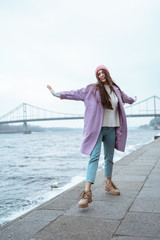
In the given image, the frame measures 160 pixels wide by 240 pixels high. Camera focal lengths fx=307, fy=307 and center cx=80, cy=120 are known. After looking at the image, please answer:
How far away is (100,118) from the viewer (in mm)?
2697

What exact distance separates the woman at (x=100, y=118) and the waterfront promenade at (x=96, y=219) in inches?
7.1

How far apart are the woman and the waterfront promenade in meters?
0.18

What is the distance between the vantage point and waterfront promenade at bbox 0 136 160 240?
6.07 feet

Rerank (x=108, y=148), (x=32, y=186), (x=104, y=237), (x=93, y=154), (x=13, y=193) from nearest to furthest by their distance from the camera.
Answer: (x=104, y=237) < (x=93, y=154) < (x=108, y=148) < (x=13, y=193) < (x=32, y=186)

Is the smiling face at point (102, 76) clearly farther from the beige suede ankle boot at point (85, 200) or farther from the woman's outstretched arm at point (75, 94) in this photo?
the beige suede ankle boot at point (85, 200)

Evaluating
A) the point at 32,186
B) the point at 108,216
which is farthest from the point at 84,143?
the point at 32,186

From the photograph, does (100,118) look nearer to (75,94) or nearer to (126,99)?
(75,94)

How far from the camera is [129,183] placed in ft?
11.5

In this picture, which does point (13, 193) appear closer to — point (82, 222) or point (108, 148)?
point (108, 148)

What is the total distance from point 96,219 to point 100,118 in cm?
90

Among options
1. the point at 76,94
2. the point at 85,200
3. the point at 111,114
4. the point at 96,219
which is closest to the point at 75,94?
the point at 76,94

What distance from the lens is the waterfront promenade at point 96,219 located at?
185 centimetres

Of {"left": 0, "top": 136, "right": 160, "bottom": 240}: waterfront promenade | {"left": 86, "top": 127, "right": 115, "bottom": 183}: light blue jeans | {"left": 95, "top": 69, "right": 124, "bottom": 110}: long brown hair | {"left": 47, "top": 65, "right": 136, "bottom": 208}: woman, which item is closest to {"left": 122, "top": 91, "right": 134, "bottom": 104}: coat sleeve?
{"left": 47, "top": 65, "right": 136, "bottom": 208}: woman

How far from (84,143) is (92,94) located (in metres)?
0.44
